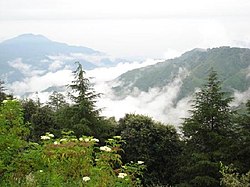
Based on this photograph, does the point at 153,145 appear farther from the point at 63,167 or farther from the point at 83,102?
the point at 63,167

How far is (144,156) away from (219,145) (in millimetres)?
4830

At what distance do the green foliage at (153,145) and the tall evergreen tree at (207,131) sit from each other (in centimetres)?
251

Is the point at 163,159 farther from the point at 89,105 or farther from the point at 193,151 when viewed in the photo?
the point at 89,105

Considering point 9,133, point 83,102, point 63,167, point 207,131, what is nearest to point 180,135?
point 207,131

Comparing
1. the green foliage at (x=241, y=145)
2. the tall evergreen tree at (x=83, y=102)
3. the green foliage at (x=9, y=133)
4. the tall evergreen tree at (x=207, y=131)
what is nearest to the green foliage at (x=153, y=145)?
the tall evergreen tree at (x=83, y=102)

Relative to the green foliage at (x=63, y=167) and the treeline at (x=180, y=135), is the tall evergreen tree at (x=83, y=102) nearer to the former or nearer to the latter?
the treeline at (x=180, y=135)

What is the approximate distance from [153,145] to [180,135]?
1.85 meters

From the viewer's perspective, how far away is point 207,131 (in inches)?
776

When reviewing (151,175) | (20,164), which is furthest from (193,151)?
(20,164)

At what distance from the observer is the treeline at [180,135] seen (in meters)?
18.5

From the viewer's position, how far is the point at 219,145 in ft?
63.4

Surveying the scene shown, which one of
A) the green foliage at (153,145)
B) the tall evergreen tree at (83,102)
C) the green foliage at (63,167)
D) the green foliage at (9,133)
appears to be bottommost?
the green foliage at (153,145)

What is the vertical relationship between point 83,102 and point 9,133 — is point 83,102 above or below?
below

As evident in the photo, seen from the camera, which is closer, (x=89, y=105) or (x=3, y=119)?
(x=3, y=119)
